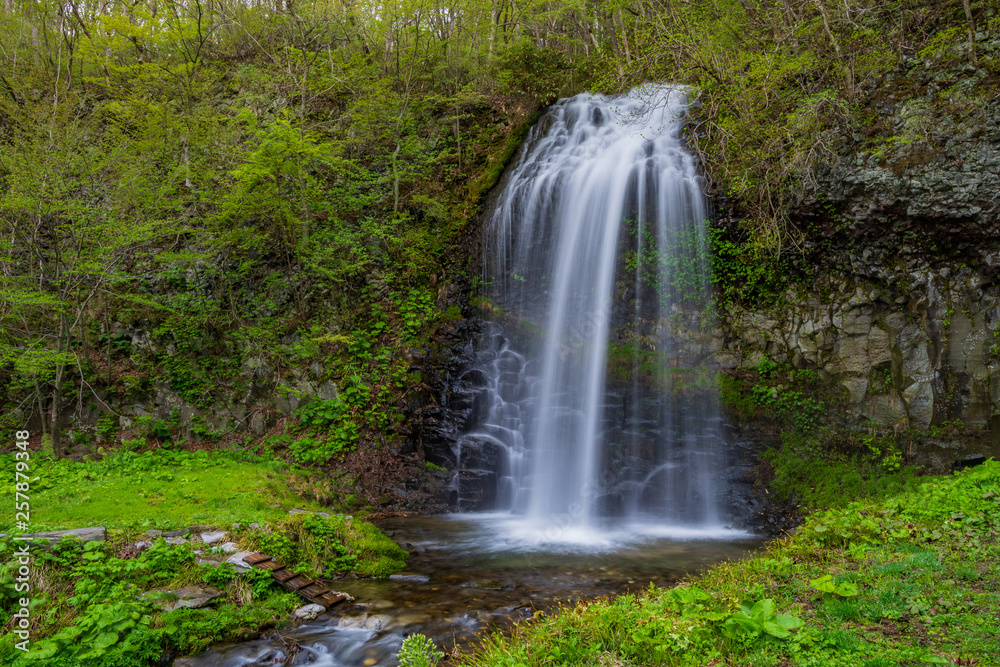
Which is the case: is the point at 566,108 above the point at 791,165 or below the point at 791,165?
above

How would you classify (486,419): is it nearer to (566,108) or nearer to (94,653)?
(94,653)

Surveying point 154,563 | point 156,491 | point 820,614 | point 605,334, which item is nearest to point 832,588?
point 820,614

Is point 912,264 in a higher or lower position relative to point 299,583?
higher

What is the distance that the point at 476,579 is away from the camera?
5.85 meters

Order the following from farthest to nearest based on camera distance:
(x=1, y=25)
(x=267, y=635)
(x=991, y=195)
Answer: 1. (x=1, y=25)
2. (x=991, y=195)
3. (x=267, y=635)

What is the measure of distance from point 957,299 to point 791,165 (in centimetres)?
310

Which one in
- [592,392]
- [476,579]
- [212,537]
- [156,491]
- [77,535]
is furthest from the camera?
[592,392]

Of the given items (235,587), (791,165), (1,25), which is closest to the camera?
(235,587)

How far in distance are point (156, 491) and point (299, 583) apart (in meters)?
3.27

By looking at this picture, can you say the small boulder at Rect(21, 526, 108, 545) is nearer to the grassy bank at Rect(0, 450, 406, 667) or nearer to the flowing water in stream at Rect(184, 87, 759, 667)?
the grassy bank at Rect(0, 450, 406, 667)

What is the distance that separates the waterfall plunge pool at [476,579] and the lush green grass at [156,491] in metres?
1.82

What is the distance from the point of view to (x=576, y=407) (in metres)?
9.44

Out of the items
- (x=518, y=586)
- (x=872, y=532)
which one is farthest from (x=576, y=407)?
(x=872, y=532)

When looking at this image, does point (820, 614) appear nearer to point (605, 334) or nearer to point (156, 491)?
point (605, 334)
